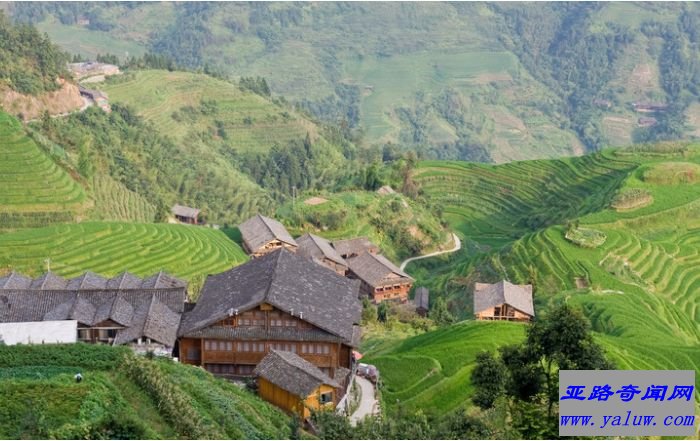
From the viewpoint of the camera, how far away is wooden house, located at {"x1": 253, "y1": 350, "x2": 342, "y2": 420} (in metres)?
23.3

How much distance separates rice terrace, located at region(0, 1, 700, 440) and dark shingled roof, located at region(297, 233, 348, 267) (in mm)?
273

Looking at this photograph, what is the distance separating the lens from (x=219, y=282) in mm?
31078

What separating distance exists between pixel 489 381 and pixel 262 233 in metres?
33.5

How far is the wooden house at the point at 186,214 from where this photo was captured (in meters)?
67.9

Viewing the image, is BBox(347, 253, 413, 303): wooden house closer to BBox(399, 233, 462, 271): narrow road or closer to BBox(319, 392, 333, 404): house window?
BBox(399, 233, 462, 271): narrow road

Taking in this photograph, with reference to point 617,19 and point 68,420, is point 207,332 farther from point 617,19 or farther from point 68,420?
point 617,19

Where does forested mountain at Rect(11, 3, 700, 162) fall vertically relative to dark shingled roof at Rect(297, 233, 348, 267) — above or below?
below

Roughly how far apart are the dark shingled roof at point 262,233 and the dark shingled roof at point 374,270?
4136 millimetres

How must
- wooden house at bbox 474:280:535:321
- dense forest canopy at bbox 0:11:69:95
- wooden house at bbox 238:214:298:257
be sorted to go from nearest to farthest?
wooden house at bbox 474:280:535:321 → wooden house at bbox 238:214:298:257 → dense forest canopy at bbox 0:11:69:95

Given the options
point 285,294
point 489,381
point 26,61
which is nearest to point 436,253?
point 285,294

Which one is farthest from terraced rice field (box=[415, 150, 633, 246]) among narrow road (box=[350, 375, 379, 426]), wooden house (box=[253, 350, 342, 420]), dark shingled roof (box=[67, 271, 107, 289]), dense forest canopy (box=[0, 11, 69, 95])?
wooden house (box=[253, 350, 342, 420])

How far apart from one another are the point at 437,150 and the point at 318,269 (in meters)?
115

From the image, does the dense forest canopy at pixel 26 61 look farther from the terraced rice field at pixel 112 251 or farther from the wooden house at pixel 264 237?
the wooden house at pixel 264 237

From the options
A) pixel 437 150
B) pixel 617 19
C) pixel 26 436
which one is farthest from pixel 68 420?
pixel 617 19
